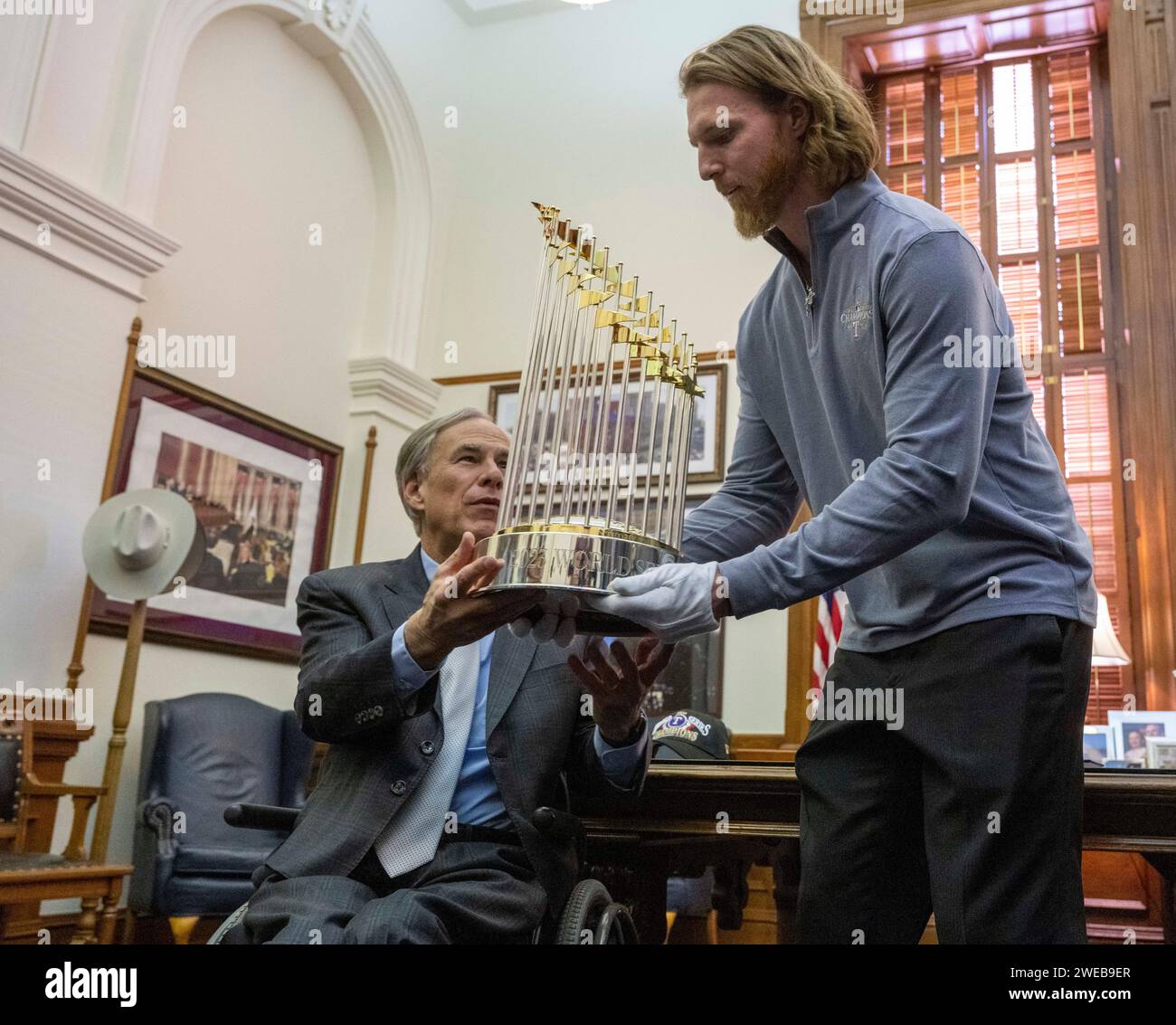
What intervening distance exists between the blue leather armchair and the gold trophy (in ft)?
10.7

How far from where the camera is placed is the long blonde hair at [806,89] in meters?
1.73

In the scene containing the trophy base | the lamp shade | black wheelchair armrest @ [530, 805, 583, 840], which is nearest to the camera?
the trophy base

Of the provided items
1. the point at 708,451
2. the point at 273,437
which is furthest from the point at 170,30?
the point at 708,451

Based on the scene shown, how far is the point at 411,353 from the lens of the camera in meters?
7.64

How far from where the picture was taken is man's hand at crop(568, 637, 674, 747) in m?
1.91

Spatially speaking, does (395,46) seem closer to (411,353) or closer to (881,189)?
(411,353)

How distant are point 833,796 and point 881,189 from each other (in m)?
0.89

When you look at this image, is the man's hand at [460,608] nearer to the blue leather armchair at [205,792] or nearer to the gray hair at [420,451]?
the gray hair at [420,451]

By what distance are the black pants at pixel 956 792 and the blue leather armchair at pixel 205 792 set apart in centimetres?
343

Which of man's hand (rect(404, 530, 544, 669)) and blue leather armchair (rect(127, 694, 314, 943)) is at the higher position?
man's hand (rect(404, 530, 544, 669))

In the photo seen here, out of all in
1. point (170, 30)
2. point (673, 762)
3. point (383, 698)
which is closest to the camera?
point (383, 698)

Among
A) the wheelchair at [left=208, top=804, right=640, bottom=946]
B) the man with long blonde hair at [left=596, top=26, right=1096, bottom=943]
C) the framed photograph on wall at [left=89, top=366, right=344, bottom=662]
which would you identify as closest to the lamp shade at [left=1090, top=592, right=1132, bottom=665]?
the wheelchair at [left=208, top=804, right=640, bottom=946]

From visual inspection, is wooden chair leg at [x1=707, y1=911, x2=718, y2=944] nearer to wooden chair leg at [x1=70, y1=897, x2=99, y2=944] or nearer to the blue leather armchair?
the blue leather armchair

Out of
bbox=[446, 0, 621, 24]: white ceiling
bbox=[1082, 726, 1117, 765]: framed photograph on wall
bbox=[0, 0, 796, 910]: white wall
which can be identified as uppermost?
bbox=[446, 0, 621, 24]: white ceiling
